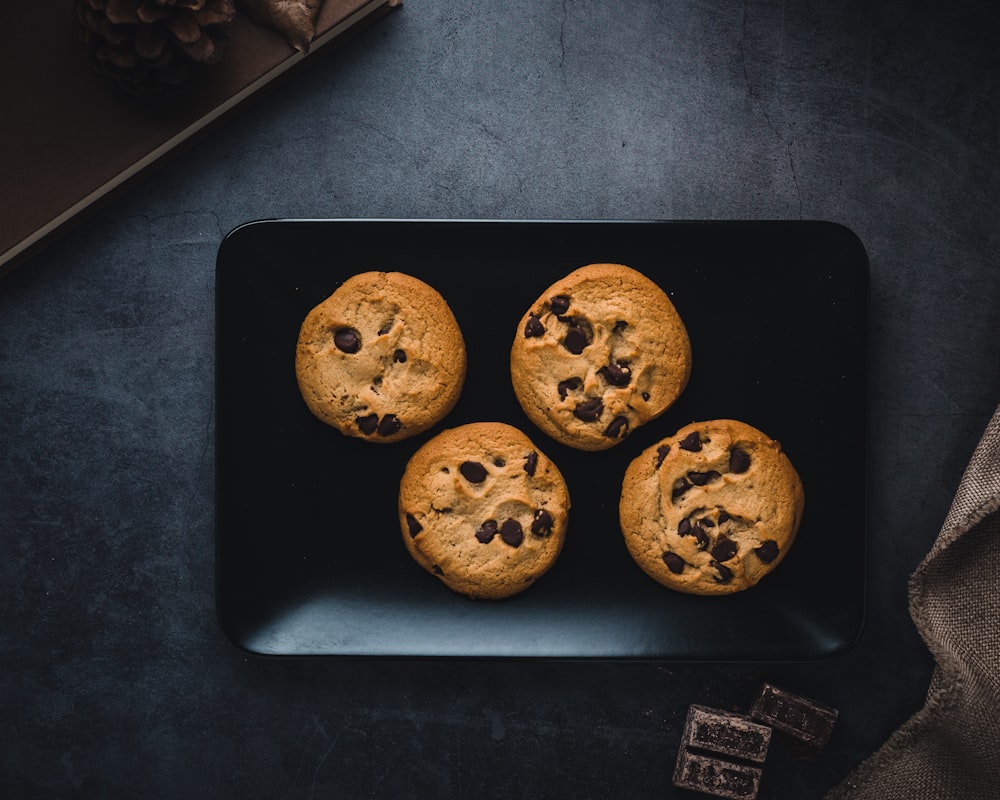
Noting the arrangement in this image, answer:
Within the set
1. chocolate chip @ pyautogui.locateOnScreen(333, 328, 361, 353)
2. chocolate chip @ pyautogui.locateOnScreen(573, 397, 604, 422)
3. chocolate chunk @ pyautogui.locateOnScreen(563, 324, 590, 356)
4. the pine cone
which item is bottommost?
chocolate chip @ pyautogui.locateOnScreen(573, 397, 604, 422)

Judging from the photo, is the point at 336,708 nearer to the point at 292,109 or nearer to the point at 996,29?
the point at 292,109

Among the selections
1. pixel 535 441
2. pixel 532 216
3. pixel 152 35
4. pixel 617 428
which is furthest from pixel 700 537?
pixel 152 35

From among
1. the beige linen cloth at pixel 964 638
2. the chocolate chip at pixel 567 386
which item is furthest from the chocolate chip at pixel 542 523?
the beige linen cloth at pixel 964 638

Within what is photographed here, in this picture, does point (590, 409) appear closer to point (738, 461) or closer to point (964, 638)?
point (738, 461)

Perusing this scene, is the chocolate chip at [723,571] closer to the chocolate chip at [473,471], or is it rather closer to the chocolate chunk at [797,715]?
the chocolate chunk at [797,715]

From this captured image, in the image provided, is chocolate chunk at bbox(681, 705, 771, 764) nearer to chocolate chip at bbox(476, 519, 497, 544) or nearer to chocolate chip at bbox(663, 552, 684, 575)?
chocolate chip at bbox(663, 552, 684, 575)

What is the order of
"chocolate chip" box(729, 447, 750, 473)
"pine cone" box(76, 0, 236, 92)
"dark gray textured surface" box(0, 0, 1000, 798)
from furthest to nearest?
"dark gray textured surface" box(0, 0, 1000, 798) < "chocolate chip" box(729, 447, 750, 473) < "pine cone" box(76, 0, 236, 92)

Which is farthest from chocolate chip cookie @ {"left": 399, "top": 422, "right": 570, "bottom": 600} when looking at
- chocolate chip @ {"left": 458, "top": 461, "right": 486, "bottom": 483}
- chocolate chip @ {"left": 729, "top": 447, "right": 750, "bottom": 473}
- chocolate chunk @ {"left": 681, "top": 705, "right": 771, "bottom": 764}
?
chocolate chunk @ {"left": 681, "top": 705, "right": 771, "bottom": 764}

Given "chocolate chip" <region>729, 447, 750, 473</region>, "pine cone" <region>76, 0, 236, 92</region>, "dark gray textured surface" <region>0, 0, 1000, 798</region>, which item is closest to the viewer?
"pine cone" <region>76, 0, 236, 92</region>
